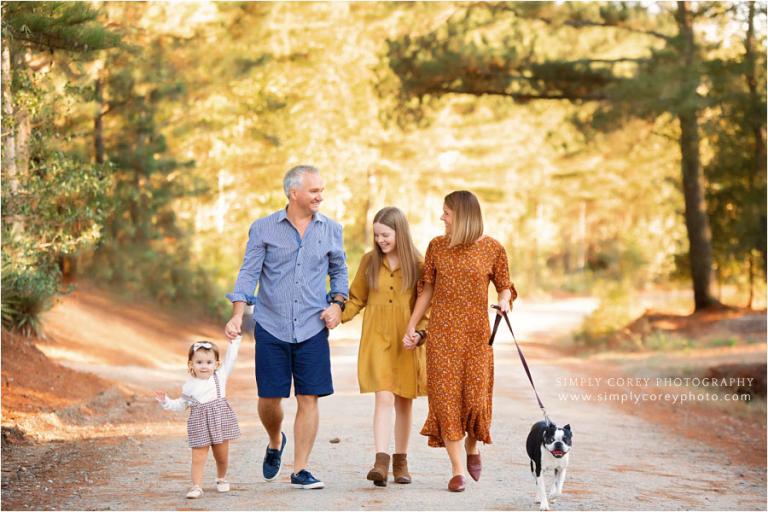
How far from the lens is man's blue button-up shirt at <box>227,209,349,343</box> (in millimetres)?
7379

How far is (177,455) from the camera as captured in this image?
31.5 feet

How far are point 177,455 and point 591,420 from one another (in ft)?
18.5

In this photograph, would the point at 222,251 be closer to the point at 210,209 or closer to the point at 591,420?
the point at 210,209

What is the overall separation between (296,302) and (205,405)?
88 cm

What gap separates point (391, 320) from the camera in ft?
25.5

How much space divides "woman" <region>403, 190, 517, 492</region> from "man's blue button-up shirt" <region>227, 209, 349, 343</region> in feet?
2.13

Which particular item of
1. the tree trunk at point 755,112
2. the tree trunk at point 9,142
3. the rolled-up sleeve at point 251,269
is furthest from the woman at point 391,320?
the tree trunk at point 755,112

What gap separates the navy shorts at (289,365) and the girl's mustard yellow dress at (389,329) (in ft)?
1.11

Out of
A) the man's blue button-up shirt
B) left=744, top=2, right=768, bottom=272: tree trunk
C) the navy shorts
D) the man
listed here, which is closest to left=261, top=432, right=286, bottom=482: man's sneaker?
the man

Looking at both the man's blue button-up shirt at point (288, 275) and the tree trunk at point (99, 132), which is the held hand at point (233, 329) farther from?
the tree trunk at point (99, 132)

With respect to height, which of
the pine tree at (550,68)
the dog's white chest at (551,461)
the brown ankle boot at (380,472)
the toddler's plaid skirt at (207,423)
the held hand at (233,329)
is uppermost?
the pine tree at (550,68)

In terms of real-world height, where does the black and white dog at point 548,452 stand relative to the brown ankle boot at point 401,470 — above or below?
above

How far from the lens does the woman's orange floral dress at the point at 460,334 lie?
7.47 m

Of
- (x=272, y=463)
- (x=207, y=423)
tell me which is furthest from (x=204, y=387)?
(x=272, y=463)
